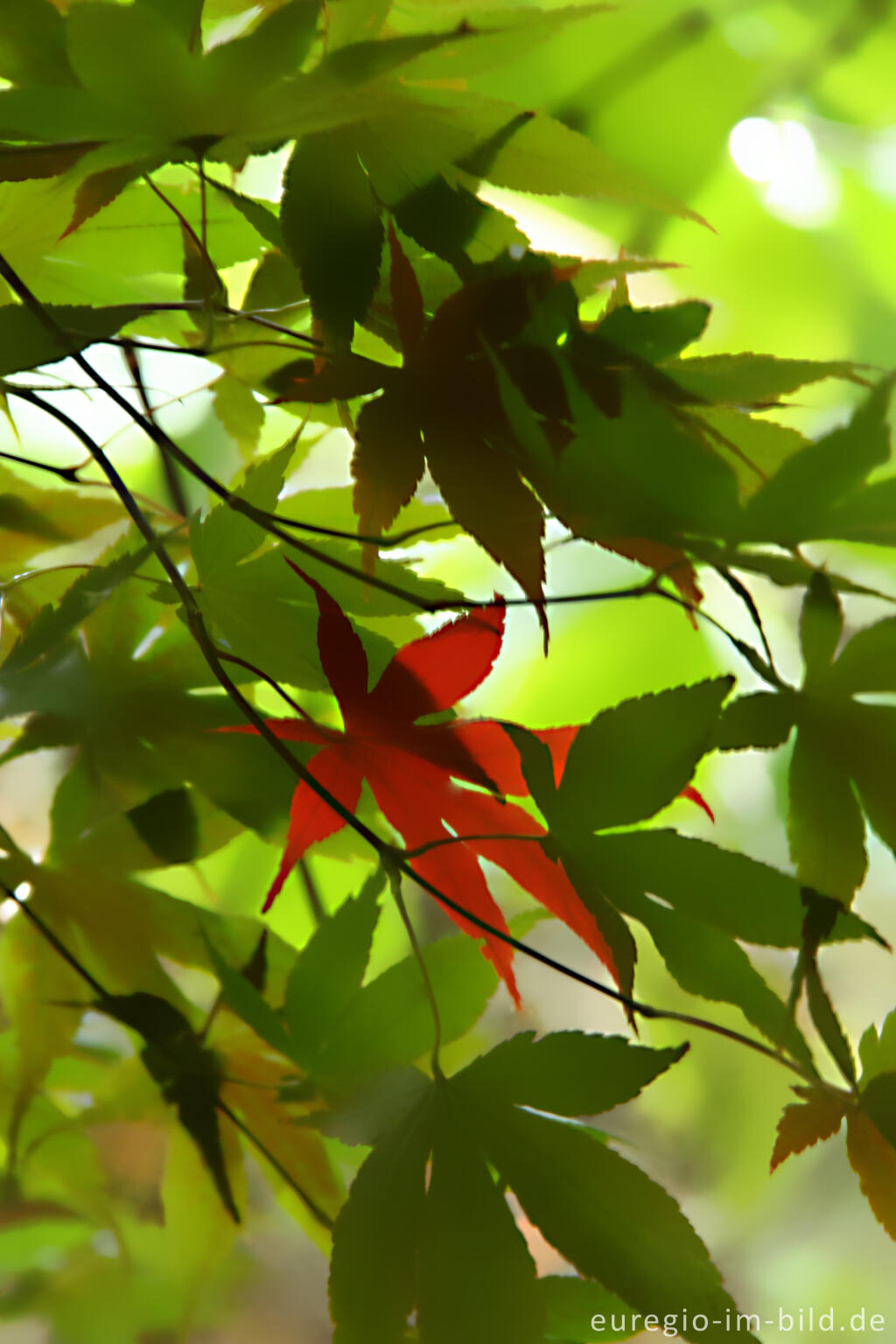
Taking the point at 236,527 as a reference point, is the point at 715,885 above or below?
below

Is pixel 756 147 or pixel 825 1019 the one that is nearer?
pixel 825 1019

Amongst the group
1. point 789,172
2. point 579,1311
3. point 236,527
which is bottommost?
point 579,1311

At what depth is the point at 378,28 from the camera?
0.82 feet

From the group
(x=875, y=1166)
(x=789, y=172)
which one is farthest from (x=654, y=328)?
(x=789, y=172)

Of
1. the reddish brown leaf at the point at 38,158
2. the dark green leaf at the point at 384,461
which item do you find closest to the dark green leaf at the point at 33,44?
the reddish brown leaf at the point at 38,158

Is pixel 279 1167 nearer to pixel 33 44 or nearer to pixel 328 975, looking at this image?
pixel 328 975

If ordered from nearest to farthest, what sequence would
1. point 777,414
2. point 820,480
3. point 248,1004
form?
point 820,480 → point 248,1004 → point 777,414

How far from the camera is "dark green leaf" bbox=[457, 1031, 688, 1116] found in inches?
9.2

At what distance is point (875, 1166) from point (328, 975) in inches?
6.7

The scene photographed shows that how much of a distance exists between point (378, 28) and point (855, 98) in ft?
1.71

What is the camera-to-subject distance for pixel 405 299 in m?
0.23

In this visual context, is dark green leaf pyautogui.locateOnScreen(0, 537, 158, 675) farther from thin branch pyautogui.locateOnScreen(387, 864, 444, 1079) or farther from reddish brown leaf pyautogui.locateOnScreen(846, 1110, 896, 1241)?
reddish brown leaf pyautogui.locateOnScreen(846, 1110, 896, 1241)

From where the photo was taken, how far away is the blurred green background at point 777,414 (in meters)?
0.57

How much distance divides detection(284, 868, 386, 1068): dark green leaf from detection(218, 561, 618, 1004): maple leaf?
29 millimetres
